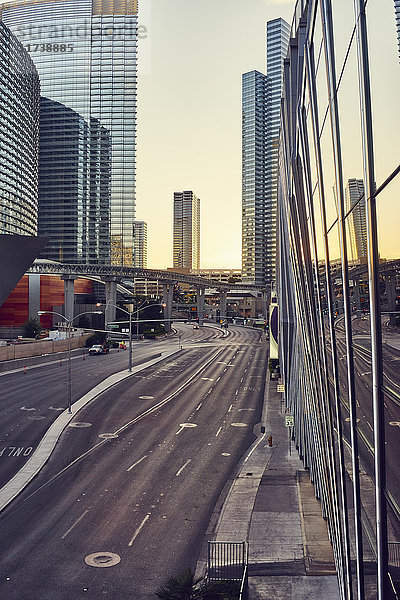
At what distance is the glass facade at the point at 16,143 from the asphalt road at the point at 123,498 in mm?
126334

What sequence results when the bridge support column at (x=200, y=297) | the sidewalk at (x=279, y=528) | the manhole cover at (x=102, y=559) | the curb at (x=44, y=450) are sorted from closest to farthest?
1. the sidewalk at (x=279, y=528)
2. the manhole cover at (x=102, y=559)
3. the curb at (x=44, y=450)
4. the bridge support column at (x=200, y=297)

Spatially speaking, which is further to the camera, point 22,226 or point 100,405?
point 22,226

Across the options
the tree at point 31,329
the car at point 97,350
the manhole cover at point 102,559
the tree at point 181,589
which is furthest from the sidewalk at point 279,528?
the tree at point 31,329

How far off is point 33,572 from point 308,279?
12620mm

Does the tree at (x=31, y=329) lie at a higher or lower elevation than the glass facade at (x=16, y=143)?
lower

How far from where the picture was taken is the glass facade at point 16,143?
15875 centimetres

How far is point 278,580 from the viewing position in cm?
1650

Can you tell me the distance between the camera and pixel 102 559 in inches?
718

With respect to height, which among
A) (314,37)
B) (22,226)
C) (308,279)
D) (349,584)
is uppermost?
(22,226)

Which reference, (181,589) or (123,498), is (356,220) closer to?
(181,589)

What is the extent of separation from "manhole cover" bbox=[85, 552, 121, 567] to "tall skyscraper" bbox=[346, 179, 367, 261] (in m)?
13.6

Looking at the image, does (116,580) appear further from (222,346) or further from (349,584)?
(222,346)

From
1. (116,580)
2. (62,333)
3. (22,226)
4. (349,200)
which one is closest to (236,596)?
(116,580)

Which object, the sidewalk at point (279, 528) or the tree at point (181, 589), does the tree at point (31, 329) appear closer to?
the sidewalk at point (279, 528)
